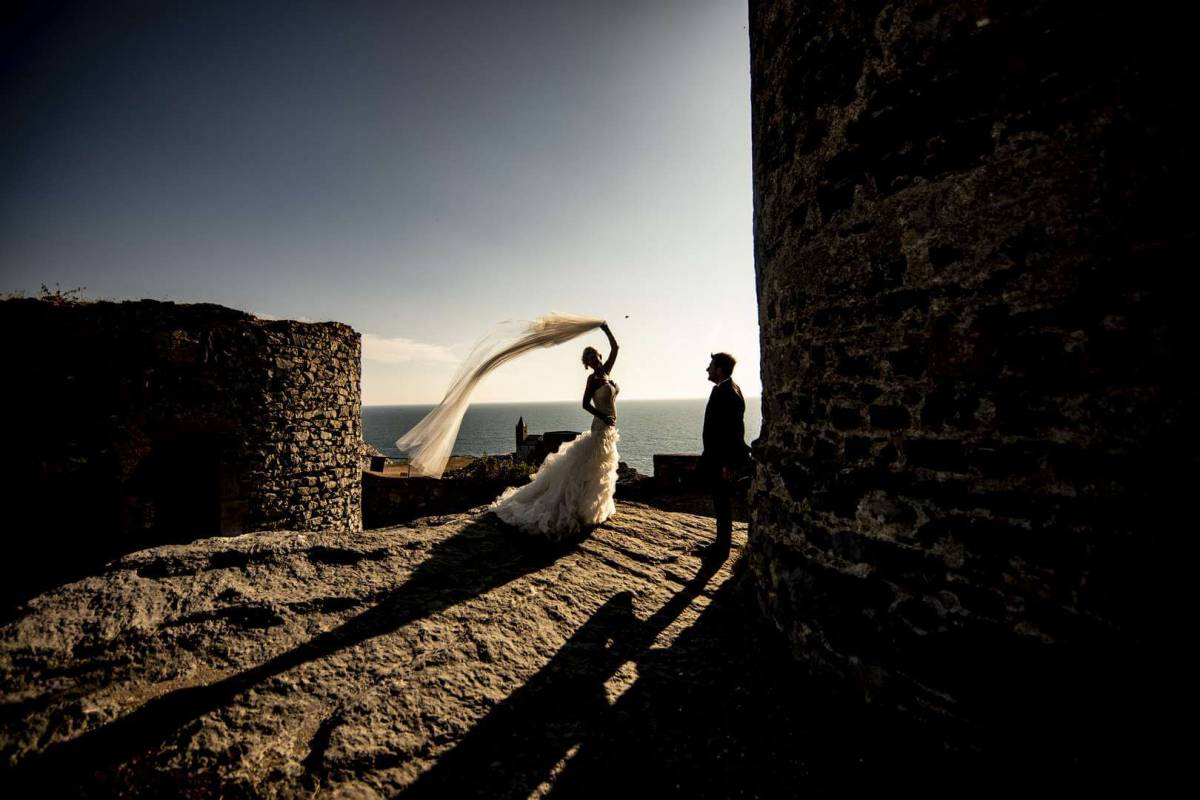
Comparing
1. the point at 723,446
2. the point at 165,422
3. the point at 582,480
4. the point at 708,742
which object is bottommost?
the point at 708,742

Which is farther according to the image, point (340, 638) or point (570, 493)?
point (570, 493)

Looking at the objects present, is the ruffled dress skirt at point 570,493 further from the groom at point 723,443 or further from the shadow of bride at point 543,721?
the shadow of bride at point 543,721

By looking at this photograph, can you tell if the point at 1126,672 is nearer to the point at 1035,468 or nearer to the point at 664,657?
the point at 1035,468

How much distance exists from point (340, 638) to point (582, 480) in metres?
2.61

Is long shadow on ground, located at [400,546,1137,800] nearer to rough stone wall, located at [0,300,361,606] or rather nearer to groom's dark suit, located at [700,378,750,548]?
groom's dark suit, located at [700,378,750,548]

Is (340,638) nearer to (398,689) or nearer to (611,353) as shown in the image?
(398,689)

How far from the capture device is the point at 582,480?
4906 millimetres

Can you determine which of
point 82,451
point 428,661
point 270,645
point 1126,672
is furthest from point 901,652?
point 82,451

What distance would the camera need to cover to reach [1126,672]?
5.54ft

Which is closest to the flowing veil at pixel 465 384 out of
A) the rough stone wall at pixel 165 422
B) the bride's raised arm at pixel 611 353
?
the bride's raised arm at pixel 611 353

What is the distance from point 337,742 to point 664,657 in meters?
1.75

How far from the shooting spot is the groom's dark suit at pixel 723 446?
14.7 ft

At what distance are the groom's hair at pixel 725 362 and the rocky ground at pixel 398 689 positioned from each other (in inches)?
81.2

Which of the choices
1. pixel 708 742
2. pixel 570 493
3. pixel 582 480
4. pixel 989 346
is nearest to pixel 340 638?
pixel 708 742
